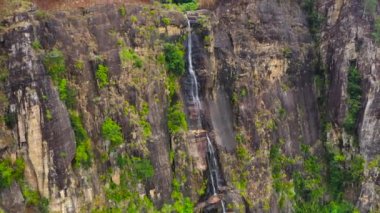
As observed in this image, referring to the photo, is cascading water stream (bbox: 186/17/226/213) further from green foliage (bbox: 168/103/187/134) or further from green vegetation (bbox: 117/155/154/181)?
green vegetation (bbox: 117/155/154/181)

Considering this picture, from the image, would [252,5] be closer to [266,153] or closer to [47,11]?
[266,153]

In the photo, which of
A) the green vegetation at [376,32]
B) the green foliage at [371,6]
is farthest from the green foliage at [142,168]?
the green foliage at [371,6]

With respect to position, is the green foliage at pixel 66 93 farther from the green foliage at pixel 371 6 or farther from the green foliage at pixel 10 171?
the green foliage at pixel 371 6

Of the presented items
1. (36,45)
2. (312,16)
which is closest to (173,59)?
(36,45)

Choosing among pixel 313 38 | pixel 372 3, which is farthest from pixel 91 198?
pixel 372 3

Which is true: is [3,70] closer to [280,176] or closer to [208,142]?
[208,142]

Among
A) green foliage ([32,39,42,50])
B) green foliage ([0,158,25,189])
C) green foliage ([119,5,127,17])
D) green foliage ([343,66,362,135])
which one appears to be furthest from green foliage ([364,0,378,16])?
green foliage ([0,158,25,189])
